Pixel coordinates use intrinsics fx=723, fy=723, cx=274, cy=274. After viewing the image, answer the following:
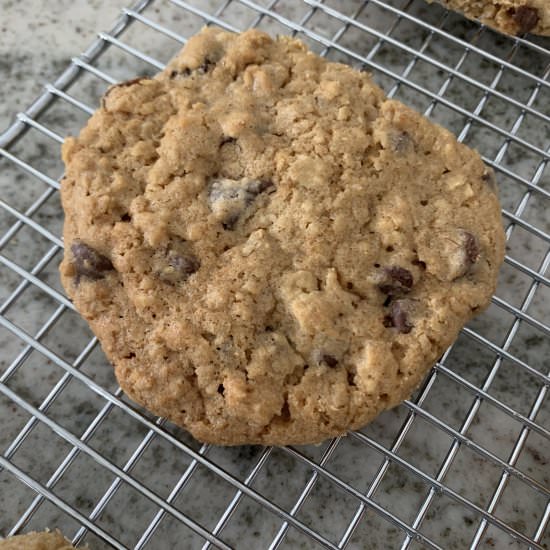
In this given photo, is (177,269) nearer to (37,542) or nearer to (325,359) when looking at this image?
(325,359)

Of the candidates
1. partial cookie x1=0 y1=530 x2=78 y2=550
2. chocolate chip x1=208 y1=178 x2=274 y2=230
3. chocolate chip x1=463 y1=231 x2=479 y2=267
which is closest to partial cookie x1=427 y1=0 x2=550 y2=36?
chocolate chip x1=463 y1=231 x2=479 y2=267

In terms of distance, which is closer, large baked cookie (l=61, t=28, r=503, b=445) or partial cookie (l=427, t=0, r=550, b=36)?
large baked cookie (l=61, t=28, r=503, b=445)

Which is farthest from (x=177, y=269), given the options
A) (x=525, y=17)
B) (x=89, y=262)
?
(x=525, y=17)

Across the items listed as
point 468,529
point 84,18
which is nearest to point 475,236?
point 468,529

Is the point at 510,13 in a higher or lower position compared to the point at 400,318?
higher

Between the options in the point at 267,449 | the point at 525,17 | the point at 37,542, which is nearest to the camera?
the point at 37,542

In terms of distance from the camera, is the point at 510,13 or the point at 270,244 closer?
the point at 270,244

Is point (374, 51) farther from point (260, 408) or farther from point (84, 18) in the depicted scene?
point (260, 408)

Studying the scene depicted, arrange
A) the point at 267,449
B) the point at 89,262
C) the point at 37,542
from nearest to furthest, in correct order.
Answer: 1. the point at 37,542
2. the point at 89,262
3. the point at 267,449

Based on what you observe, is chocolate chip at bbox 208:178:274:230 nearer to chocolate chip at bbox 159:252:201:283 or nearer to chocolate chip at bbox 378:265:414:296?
chocolate chip at bbox 159:252:201:283
